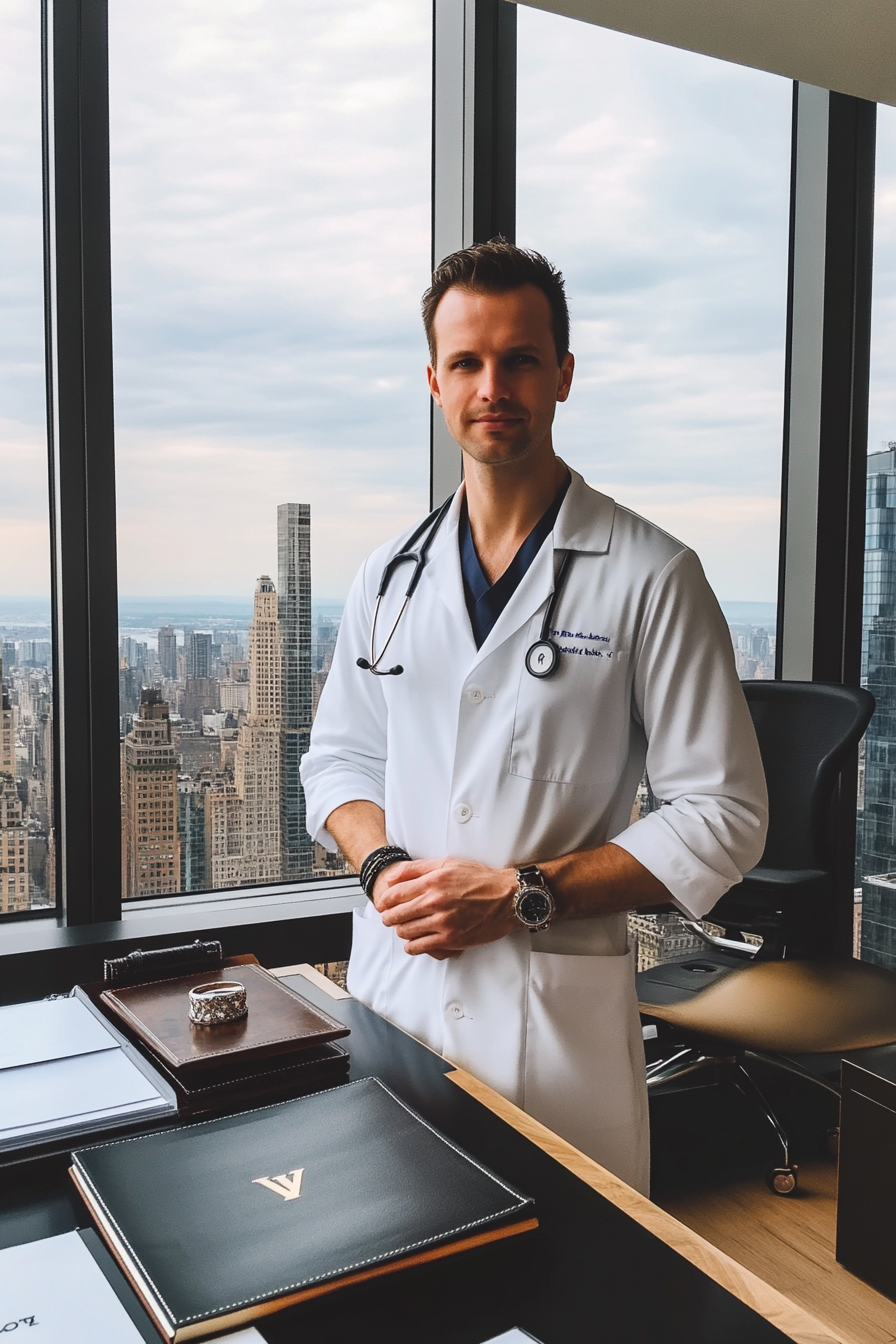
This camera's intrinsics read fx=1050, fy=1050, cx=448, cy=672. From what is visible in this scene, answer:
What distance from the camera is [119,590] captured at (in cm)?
201

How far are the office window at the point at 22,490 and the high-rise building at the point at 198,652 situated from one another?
0.26 m

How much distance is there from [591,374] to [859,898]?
166cm

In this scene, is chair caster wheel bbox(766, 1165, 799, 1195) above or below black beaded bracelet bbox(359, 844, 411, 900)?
below

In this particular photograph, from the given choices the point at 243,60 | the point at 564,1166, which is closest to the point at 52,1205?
the point at 564,1166

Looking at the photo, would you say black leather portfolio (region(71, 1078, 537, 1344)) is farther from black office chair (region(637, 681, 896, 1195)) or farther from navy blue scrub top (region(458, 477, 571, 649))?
black office chair (region(637, 681, 896, 1195))

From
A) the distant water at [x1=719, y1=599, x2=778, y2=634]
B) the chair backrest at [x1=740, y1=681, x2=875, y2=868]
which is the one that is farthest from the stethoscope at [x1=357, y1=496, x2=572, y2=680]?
the distant water at [x1=719, y1=599, x2=778, y2=634]

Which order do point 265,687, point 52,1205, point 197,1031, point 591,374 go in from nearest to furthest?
point 52,1205 < point 197,1031 < point 265,687 < point 591,374

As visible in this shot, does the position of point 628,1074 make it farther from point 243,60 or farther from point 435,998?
point 243,60

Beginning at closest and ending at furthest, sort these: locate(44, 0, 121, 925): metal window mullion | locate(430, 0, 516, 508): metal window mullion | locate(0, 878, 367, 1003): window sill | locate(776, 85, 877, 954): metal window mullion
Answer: locate(0, 878, 367, 1003): window sill → locate(44, 0, 121, 925): metal window mullion → locate(430, 0, 516, 508): metal window mullion → locate(776, 85, 877, 954): metal window mullion

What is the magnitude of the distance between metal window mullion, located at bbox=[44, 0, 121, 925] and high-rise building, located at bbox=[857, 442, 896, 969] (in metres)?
2.10

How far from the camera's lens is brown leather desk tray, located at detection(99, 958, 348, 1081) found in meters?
1.05

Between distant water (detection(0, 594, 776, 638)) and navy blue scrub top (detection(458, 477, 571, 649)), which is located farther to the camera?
distant water (detection(0, 594, 776, 638))

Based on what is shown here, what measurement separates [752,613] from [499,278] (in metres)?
1.76

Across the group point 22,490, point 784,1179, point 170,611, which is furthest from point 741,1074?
point 22,490
